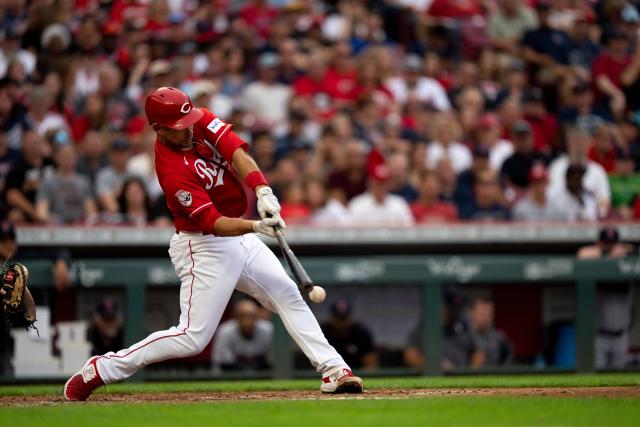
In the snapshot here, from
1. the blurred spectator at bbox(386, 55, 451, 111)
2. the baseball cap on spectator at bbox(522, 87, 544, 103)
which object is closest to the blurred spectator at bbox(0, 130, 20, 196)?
the blurred spectator at bbox(386, 55, 451, 111)

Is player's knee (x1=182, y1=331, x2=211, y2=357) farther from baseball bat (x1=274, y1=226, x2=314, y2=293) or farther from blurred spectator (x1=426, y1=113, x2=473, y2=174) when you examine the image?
blurred spectator (x1=426, y1=113, x2=473, y2=174)

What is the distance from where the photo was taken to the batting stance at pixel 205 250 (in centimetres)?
618

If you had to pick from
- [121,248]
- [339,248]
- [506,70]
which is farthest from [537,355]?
[506,70]

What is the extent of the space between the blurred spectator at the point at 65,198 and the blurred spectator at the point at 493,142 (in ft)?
13.5

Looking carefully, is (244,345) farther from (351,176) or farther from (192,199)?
(192,199)

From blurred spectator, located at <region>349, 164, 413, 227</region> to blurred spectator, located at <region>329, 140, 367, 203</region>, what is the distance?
0.43ft

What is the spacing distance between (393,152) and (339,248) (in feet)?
5.44

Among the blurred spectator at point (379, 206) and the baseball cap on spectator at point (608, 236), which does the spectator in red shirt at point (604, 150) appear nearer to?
the baseball cap on spectator at point (608, 236)

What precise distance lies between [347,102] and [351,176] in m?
1.72

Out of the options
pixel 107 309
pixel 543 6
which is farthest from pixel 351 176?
pixel 543 6

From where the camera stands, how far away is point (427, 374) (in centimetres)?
962

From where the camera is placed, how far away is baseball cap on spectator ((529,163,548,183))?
1083 centimetres

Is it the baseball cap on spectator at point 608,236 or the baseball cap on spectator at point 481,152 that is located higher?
the baseball cap on spectator at point 481,152

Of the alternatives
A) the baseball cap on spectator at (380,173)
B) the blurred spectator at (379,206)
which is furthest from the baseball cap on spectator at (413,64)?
the blurred spectator at (379,206)
